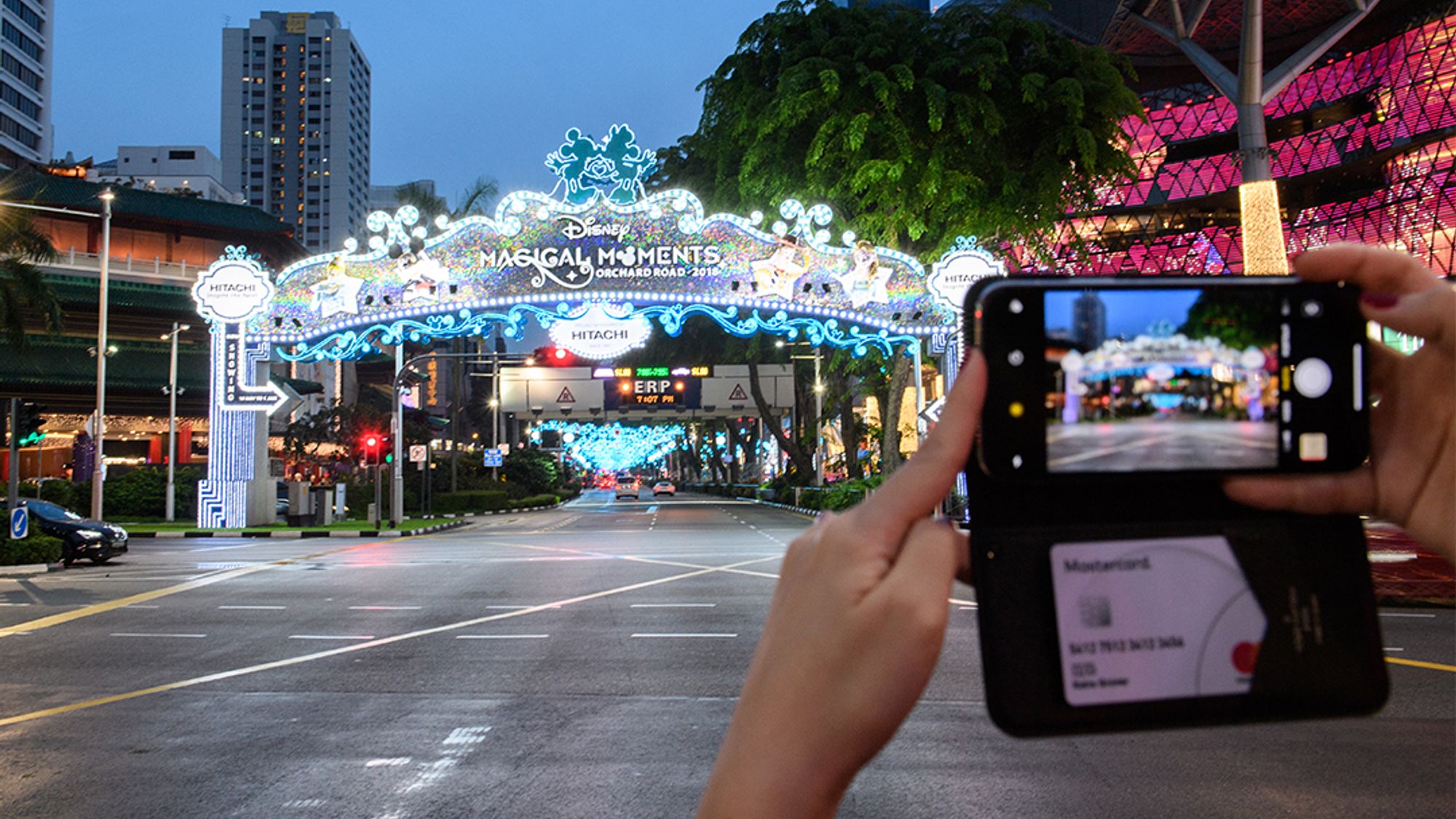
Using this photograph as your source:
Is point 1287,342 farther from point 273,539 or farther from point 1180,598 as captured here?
point 273,539

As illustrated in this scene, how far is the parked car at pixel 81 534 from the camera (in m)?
20.1

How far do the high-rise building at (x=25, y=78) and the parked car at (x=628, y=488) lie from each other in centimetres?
4816

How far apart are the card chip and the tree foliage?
22283mm

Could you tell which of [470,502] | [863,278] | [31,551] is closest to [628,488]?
[470,502]

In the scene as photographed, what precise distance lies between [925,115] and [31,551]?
19.1m

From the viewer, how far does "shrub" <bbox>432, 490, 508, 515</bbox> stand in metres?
46.3

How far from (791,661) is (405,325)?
91.1 feet

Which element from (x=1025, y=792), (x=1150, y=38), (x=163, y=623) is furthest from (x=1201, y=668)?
(x=1150, y=38)

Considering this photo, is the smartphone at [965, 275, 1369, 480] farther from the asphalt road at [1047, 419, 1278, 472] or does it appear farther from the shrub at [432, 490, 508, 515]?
the shrub at [432, 490, 508, 515]

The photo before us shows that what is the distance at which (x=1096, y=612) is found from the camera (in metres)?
1.01

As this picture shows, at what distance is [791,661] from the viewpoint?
98 cm

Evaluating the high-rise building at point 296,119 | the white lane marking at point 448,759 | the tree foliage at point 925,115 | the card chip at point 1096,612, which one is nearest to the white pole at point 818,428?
the tree foliage at point 925,115

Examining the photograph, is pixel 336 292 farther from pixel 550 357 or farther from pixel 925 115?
pixel 550 357

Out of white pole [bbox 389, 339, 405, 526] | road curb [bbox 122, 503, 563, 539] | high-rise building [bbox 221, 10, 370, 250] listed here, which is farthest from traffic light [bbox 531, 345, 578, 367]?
high-rise building [bbox 221, 10, 370, 250]
